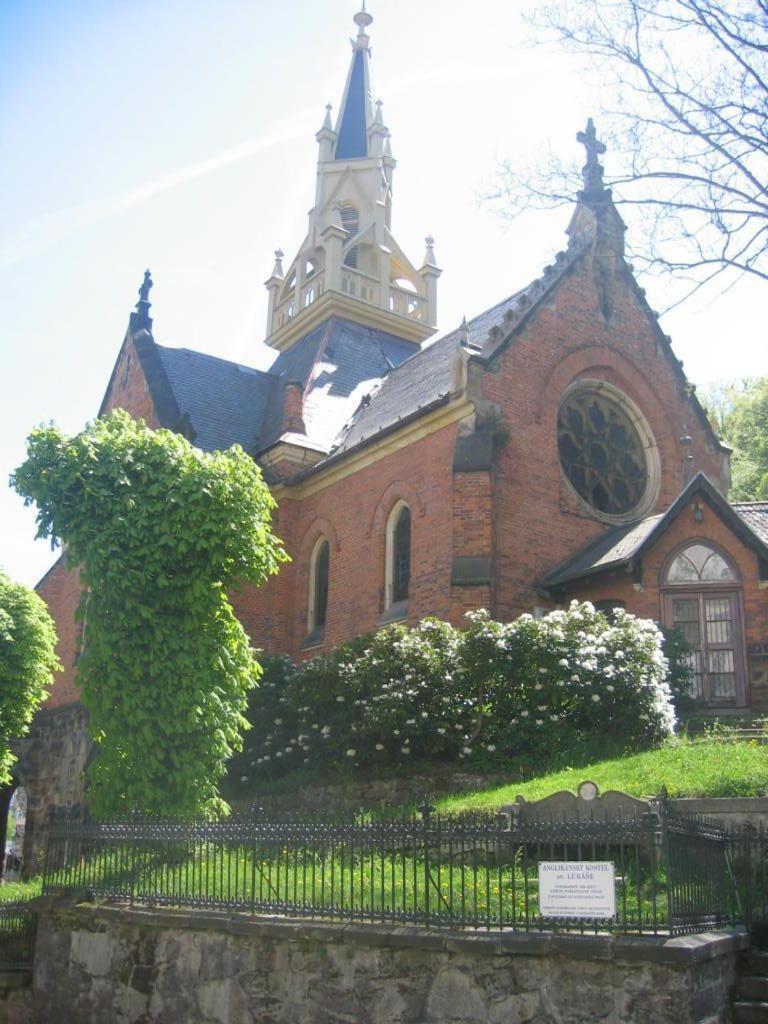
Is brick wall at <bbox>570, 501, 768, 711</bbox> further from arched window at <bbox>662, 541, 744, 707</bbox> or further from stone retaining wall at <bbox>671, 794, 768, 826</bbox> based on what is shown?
stone retaining wall at <bbox>671, 794, 768, 826</bbox>

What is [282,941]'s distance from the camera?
1000cm

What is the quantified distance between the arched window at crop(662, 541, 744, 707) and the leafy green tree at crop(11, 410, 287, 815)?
25.6 feet

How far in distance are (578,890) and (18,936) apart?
8.60m

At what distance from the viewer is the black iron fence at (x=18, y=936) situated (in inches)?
537

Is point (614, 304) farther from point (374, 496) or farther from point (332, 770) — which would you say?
point (332, 770)

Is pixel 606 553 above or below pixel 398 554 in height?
below

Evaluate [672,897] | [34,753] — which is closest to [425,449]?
[34,753]

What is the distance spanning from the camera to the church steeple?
35406mm

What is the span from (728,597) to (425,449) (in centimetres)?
704

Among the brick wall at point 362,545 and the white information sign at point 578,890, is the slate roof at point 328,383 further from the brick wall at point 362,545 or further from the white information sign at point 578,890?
the white information sign at point 578,890

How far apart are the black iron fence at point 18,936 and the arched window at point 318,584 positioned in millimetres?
12631

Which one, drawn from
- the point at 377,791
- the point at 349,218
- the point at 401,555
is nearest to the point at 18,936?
the point at 377,791

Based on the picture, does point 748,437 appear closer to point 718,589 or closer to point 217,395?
point 217,395

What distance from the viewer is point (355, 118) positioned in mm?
42594
